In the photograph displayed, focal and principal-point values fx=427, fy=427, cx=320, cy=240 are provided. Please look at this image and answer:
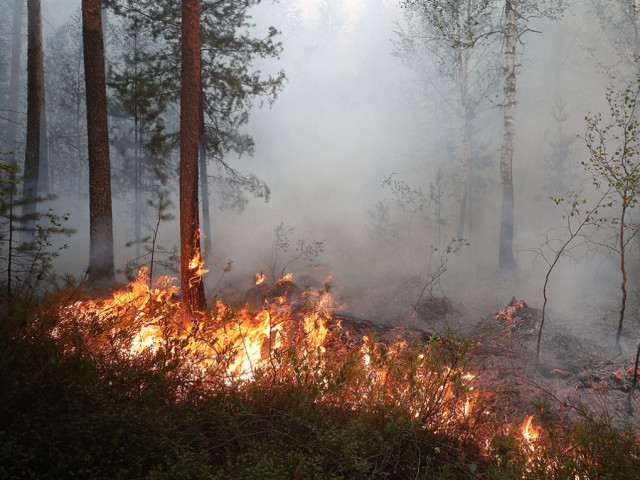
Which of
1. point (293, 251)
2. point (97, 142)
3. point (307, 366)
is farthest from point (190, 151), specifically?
point (293, 251)

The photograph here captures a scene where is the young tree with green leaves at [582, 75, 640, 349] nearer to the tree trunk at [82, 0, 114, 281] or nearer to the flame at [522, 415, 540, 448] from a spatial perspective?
the flame at [522, 415, 540, 448]

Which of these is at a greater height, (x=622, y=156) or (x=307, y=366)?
(x=622, y=156)

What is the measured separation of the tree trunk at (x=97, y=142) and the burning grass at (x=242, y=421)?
3.46 m

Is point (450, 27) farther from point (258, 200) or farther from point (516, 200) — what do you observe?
point (258, 200)

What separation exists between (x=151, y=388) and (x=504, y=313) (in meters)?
7.59

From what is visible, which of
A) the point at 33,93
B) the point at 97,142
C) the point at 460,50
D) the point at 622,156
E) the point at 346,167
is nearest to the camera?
the point at 622,156

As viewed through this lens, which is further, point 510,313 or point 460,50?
point 460,50

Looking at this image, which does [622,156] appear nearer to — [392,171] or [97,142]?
[97,142]

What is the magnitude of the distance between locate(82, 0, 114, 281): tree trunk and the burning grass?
11.4 ft

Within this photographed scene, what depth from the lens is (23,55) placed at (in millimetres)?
26594

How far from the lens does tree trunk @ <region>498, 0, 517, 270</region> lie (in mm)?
12289

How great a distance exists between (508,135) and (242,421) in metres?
11.9

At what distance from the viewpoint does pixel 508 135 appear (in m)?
12.6

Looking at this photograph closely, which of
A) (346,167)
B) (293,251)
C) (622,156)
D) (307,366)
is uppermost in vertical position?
(346,167)
